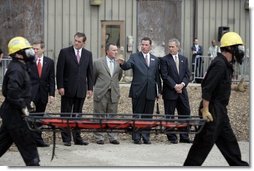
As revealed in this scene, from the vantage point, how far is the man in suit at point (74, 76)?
12492 millimetres

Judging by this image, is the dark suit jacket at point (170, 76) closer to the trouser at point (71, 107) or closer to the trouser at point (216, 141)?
the trouser at point (71, 107)

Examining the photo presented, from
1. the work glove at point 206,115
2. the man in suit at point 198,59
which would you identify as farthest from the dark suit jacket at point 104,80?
the man in suit at point 198,59

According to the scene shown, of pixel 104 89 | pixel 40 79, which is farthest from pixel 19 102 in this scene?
pixel 104 89

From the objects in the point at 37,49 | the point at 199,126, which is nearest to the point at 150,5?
the point at 37,49

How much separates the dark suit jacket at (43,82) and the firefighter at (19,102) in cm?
289

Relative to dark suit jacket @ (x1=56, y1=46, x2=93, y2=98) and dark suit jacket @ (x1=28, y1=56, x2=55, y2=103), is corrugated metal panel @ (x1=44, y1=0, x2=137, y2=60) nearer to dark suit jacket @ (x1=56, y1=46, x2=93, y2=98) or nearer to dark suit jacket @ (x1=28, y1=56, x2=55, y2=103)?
dark suit jacket @ (x1=56, y1=46, x2=93, y2=98)

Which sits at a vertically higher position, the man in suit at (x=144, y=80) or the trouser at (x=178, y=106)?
the man in suit at (x=144, y=80)

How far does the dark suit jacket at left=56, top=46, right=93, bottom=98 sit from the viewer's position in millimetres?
12500

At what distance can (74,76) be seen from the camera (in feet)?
41.2

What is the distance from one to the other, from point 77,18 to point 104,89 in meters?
10.6

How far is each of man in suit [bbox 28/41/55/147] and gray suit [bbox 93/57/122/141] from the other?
77 cm

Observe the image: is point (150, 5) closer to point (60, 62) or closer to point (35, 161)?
point (60, 62)

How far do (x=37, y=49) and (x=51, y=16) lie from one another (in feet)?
35.9

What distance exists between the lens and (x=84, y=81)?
1260 centimetres
